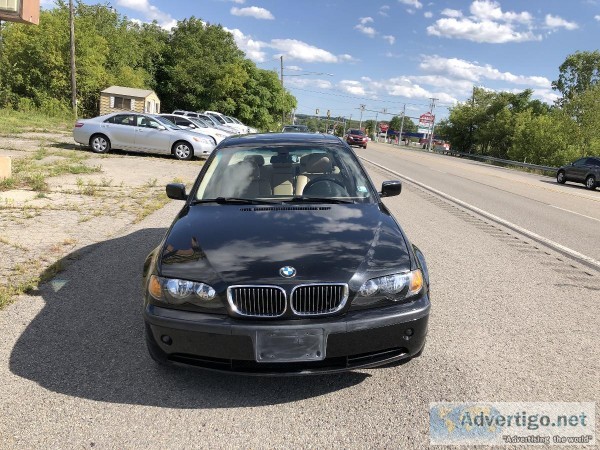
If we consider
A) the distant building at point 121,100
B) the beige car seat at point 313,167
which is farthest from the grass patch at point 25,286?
the distant building at point 121,100

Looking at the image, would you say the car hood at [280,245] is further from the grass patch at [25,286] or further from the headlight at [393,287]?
the grass patch at [25,286]

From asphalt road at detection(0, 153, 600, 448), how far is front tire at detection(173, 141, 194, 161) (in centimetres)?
1311

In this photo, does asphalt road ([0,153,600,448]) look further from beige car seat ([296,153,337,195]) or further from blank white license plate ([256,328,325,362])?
beige car seat ([296,153,337,195])

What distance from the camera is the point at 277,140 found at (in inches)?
193

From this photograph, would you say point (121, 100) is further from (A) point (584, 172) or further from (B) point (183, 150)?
(A) point (584, 172)

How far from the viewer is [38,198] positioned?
8758mm

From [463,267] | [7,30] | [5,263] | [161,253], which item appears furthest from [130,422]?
[7,30]

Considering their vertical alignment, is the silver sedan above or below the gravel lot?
above

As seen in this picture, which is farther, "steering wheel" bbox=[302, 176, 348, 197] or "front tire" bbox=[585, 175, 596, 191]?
"front tire" bbox=[585, 175, 596, 191]

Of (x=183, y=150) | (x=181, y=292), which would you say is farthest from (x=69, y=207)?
(x=183, y=150)

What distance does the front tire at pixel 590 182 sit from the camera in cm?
2356

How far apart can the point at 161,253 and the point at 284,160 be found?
1.79 metres

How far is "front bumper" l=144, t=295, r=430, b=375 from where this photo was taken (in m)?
2.74

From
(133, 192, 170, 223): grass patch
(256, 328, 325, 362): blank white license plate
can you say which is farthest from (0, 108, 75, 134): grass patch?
(256, 328, 325, 362): blank white license plate
